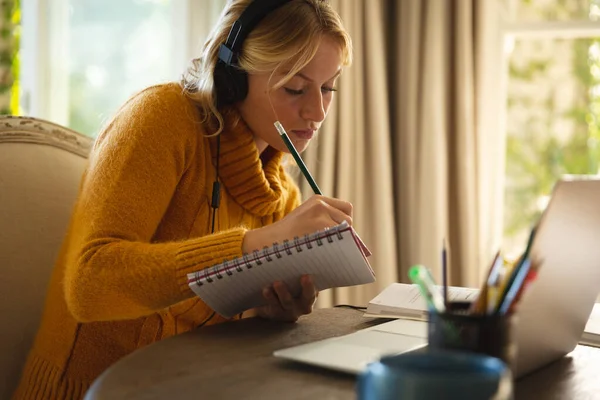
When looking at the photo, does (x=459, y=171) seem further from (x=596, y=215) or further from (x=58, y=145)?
(x=596, y=215)

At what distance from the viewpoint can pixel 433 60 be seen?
234cm

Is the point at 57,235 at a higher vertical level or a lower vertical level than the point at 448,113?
lower

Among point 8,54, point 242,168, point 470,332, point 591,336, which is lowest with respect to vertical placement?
point 591,336

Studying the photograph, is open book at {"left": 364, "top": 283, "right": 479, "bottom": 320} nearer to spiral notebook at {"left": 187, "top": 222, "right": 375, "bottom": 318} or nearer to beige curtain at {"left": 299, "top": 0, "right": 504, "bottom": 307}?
spiral notebook at {"left": 187, "top": 222, "right": 375, "bottom": 318}

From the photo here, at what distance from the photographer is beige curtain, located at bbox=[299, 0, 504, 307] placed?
7.67 feet

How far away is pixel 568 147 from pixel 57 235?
1.84m

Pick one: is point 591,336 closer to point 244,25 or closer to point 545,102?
point 244,25

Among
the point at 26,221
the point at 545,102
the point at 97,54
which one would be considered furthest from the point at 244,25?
the point at 545,102

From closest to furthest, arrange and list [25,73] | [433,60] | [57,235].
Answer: [57,235]
[433,60]
[25,73]

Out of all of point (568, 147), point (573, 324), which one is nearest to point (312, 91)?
point (573, 324)

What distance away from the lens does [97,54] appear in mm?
2584

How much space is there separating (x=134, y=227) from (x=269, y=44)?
39 centimetres

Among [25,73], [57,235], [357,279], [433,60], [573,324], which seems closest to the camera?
[573,324]

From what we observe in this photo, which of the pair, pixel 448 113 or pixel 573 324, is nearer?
pixel 573 324
